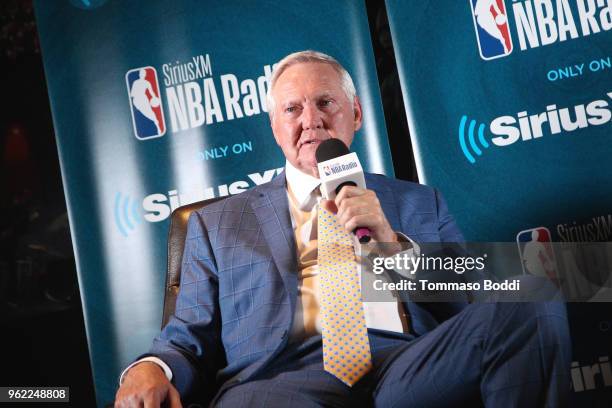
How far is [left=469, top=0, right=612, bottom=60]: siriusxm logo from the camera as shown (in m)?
2.77

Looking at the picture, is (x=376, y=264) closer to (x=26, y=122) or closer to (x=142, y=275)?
(x=142, y=275)

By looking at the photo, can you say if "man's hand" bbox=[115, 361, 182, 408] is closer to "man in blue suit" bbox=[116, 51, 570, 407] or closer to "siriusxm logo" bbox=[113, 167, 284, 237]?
"man in blue suit" bbox=[116, 51, 570, 407]

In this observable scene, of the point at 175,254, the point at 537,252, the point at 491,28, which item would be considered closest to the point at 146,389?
the point at 175,254

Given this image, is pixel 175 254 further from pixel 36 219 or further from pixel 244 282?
pixel 36 219

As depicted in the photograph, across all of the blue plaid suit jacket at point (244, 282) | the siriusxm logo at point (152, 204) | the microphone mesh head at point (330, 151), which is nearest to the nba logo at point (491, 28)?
the blue plaid suit jacket at point (244, 282)

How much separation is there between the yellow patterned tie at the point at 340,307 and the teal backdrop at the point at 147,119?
3.93 ft

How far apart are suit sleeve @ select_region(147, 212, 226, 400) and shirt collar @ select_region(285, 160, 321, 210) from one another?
30cm

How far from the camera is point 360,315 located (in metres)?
1.78

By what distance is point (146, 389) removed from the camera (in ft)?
5.04

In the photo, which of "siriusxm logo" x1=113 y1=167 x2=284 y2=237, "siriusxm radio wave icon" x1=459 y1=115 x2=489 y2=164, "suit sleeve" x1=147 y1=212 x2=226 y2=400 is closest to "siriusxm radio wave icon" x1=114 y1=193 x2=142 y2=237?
"siriusxm logo" x1=113 y1=167 x2=284 y2=237

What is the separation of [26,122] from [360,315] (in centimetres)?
711

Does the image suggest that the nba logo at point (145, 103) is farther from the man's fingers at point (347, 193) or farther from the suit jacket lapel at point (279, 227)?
the man's fingers at point (347, 193)

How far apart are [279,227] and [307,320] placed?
294mm

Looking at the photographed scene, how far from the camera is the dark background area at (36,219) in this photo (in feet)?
11.3
